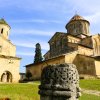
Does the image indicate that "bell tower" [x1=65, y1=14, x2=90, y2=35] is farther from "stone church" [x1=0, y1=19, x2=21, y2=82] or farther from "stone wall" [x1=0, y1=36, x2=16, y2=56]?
"stone wall" [x1=0, y1=36, x2=16, y2=56]

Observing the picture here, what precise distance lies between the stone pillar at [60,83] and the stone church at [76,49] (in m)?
28.7

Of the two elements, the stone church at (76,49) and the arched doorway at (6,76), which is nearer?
the stone church at (76,49)

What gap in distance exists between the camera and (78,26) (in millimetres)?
45906

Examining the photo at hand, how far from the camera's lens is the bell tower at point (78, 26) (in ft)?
150

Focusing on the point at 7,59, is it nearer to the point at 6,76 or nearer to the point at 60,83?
the point at 6,76

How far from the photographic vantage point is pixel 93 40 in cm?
4334

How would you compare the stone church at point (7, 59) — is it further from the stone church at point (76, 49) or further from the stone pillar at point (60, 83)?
the stone pillar at point (60, 83)

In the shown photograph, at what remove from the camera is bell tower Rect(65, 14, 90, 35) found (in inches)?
1805

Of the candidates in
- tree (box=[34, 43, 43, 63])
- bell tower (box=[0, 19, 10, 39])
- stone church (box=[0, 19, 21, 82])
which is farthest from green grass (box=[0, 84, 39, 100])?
tree (box=[34, 43, 43, 63])

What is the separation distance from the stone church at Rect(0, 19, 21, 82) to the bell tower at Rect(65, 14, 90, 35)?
13666 millimetres

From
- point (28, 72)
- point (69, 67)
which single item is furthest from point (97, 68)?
point (69, 67)

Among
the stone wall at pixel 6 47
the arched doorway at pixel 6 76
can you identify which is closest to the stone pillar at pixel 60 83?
the arched doorway at pixel 6 76

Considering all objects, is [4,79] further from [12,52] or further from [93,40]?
[93,40]

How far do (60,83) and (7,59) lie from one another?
108 feet
